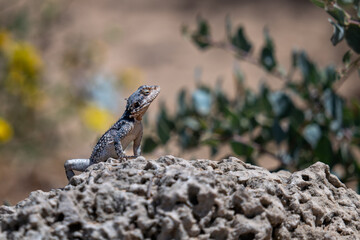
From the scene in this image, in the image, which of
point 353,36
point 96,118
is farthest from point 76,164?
point 96,118

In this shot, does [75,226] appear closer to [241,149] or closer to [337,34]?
[337,34]

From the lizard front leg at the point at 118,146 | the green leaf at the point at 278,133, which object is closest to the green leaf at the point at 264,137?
the green leaf at the point at 278,133

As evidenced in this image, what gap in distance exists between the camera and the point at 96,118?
7109mm

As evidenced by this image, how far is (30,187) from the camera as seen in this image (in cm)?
733

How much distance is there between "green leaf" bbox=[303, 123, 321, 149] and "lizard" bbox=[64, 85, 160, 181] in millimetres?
1328

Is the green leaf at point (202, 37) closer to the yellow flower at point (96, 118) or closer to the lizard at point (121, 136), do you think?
the lizard at point (121, 136)

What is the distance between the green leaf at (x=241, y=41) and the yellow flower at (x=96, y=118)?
2.66m

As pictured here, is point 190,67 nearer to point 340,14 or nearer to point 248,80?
point 248,80

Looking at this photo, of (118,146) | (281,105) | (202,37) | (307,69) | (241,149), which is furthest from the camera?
(202,37)

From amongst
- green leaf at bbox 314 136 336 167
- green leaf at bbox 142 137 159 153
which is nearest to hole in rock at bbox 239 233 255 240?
green leaf at bbox 314 136 336 167

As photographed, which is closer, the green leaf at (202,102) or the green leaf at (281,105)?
the green leaf at (281,105)

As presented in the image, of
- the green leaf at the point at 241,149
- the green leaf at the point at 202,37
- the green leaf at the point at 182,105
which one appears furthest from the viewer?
the green leaf at the point at 202,37

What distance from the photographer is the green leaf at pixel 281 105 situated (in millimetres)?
4386

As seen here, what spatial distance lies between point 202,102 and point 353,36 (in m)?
1.92
